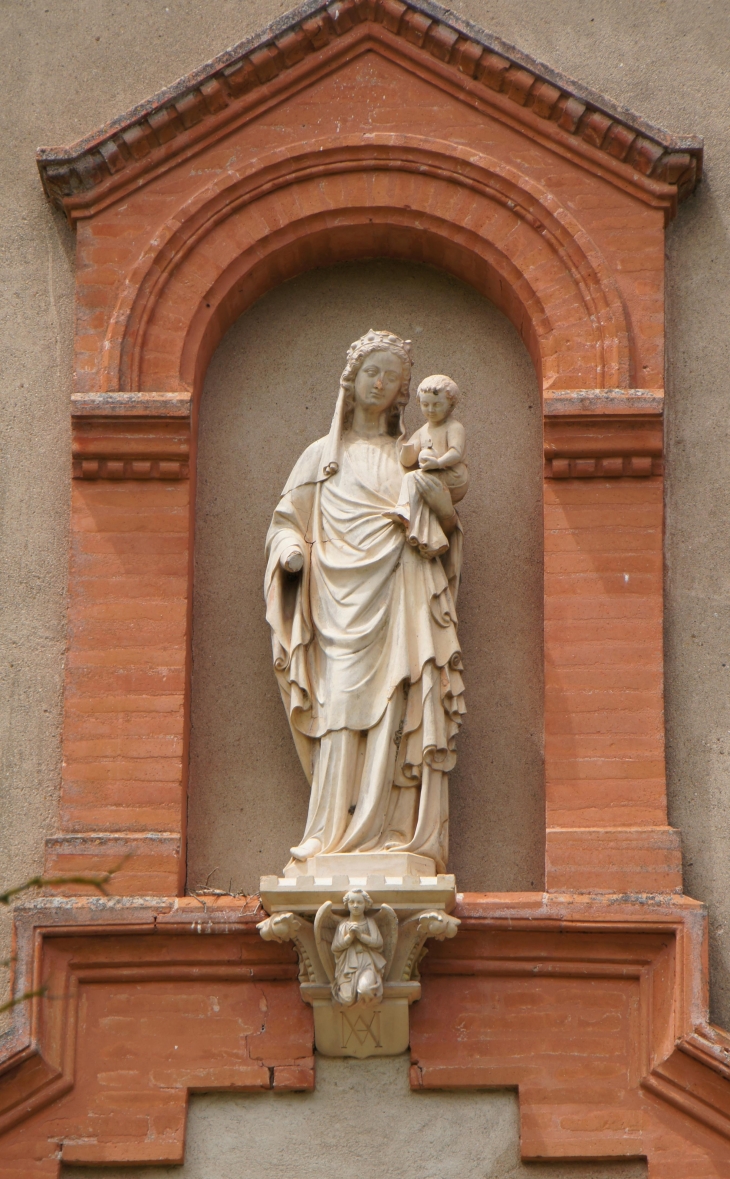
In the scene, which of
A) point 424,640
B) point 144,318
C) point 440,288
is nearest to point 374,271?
point 440,288

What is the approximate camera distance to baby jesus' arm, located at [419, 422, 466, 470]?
954 centimetres

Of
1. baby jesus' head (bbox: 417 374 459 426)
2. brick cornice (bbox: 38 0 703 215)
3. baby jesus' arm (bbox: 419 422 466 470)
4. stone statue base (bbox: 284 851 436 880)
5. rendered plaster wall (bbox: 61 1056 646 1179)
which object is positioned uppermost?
brick cornice (bbox: 38 0 703 215)

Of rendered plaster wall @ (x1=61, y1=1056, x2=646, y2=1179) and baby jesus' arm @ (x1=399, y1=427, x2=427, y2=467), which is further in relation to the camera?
baby jesus' arm @ (x1=399, y1=427, x2=427, y2=467)

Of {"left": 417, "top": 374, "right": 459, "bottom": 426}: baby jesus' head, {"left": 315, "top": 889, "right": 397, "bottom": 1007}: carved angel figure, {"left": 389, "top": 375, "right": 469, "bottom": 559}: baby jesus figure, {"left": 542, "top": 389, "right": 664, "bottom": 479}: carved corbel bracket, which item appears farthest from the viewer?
→ {"left": 542, "top": 389, "right": 664, "bottom": 479}: carved corbel bracket

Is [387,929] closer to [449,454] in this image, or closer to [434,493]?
[434,493]

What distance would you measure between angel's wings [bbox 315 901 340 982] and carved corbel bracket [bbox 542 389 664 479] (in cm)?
228

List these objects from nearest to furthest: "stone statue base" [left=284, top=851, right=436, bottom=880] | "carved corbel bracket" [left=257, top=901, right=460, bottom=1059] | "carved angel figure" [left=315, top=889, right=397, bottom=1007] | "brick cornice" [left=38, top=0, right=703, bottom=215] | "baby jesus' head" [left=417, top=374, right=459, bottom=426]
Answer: "carved angel figure" [left=315, top=889, right=397, bottom=1007] → "carved corbel bracket" [left=257, top=901, right=460, bottom=1059] → "stone statue base" [left=284, top=851, right=436, bottom=880] → "baby jesus' head" [left=417, top=374, right=459, bottom=426] → "brick cornice" [left=38, top=0, right=703, bottom=215]

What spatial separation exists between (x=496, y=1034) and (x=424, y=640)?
1650 mm

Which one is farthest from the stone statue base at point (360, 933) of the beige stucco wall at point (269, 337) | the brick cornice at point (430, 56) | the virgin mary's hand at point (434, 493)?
the brick cornice at point (430, 56)

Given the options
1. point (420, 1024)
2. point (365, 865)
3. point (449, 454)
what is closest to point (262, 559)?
point (449, 454)

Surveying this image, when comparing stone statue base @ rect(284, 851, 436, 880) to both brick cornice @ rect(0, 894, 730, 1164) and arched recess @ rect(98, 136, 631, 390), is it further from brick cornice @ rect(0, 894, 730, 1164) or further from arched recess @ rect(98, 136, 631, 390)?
arched recess @ rect(98, 136, 631, 390)

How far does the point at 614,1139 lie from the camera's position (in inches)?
348

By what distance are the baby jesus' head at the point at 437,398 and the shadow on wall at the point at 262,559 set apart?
2.03ft

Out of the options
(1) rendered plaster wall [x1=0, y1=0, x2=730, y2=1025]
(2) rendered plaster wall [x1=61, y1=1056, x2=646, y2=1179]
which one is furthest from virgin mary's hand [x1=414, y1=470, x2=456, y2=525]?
(2) rendered plaster wall [x1=61, y1=1056, x2=646, y2=1179]
